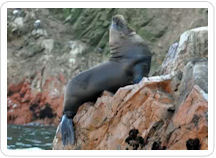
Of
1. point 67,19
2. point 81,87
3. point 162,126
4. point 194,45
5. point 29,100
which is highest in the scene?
point 67,19

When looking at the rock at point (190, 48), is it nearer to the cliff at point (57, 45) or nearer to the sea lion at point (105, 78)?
the sea lion at point (105, 78)

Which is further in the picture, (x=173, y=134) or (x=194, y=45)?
(x=194, y=45)

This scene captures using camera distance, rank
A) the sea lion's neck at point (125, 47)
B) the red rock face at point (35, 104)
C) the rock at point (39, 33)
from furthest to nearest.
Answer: the rock at point (39, 33) < the red rock face at point (35, 104) < the sea lion's neck at point (125, 47)

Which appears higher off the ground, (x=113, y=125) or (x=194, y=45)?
(x=194, y=45)

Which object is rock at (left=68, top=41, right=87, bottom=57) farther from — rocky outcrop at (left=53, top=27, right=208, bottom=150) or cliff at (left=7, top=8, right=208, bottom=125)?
rocky outcrop at (left=53, top=27, right=208, bottom=150)

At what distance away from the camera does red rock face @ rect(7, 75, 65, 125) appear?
18.4 metres

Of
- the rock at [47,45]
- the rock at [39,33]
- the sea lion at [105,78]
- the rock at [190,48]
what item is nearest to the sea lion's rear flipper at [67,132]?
the sea lion at [105,78]

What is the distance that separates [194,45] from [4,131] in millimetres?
2826

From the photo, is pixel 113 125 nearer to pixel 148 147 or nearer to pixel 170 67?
pixel 148 147

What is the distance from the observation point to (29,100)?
1909 cm

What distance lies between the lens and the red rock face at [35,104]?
60.3 feet

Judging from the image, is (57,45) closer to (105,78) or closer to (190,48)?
(105,78)

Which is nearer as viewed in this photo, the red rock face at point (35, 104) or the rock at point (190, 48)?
the rock at point (190, 48)

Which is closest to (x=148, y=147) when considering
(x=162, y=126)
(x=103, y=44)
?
(x=162, y=126)
